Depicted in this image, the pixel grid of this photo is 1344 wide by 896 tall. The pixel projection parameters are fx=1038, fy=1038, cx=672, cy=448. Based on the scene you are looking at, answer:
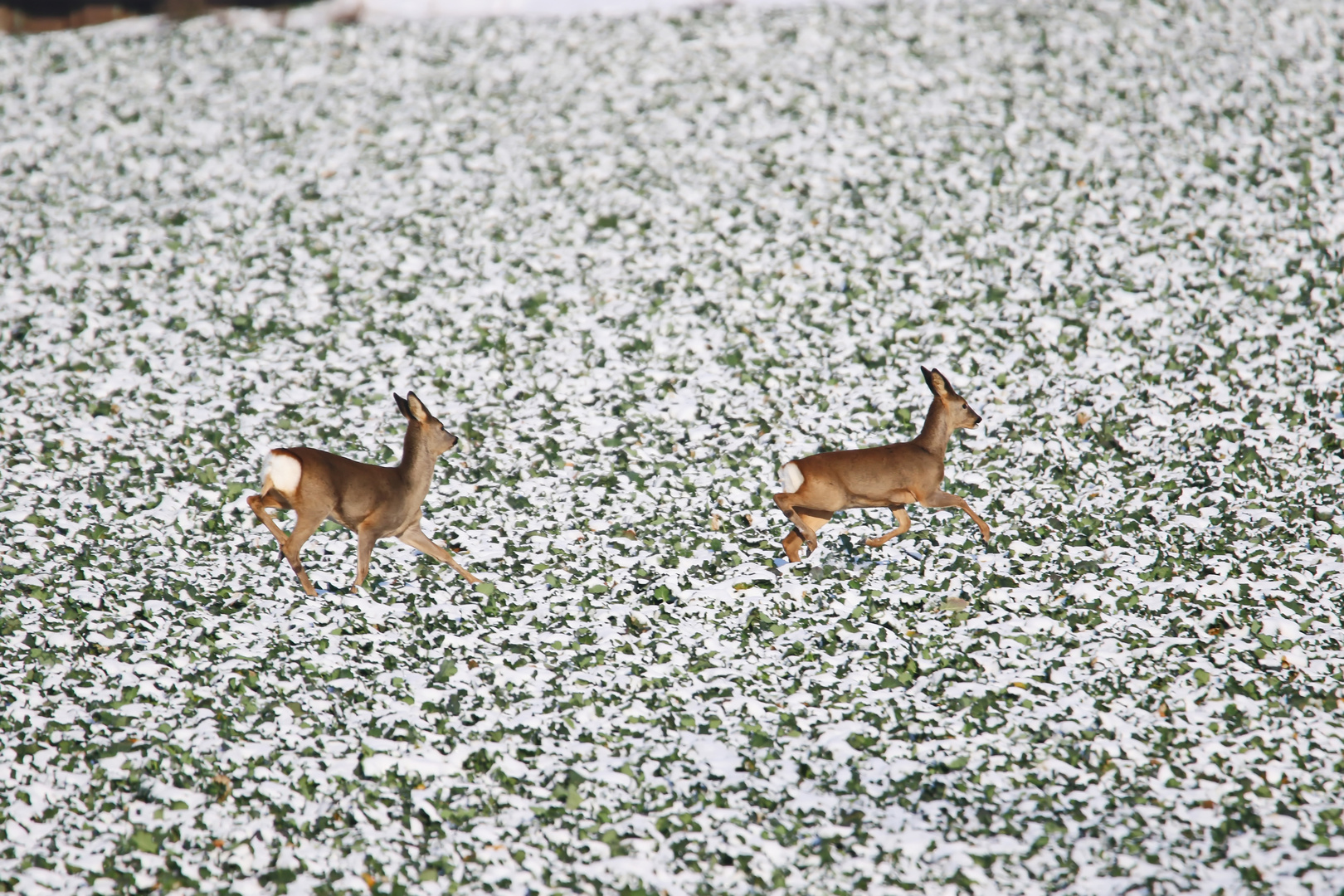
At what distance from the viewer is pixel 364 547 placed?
4.82m

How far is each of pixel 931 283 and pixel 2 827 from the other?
618 centimetres

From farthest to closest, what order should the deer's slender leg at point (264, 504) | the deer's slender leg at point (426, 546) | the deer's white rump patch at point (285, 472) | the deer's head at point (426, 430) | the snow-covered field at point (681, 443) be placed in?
the deer's slender leg at point (426, 546)
the deer's head at point (426, 430)
the deer's slender leg at point (264, 504)
the deer's white rump patch at point (285, 472)
the snow-covered field at point (681, 443)

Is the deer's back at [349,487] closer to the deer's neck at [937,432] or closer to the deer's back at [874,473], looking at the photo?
the deer's back at [874,473]

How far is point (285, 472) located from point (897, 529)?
2.95 metres

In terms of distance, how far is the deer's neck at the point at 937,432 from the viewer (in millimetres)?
5055

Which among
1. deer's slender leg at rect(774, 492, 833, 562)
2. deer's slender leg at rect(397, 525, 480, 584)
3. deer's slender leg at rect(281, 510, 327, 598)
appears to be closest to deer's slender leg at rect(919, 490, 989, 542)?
deer's slender leg at rect(774, 492, 833, 562)

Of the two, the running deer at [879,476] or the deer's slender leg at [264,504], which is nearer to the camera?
the deer's slender leg at [264,504]

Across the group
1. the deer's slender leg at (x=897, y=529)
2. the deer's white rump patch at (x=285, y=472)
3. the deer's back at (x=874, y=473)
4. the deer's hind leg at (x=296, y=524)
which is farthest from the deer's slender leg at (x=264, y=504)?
the deer's slender leg at (x=897, y=529)

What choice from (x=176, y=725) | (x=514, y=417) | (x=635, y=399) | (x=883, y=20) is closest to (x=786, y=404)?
(x=635, y=399)

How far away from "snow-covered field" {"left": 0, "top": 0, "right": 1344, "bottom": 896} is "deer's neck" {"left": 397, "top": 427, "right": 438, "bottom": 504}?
24.0 inches

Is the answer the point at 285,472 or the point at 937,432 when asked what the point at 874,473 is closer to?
the point at 937,432

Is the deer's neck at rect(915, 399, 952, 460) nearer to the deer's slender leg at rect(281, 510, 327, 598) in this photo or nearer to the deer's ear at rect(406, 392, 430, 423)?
the deer's ear at rect(406, 392, 430, 423)

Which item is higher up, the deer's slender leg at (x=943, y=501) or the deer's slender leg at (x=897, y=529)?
the deer's slender leg at (x=943, y=501)

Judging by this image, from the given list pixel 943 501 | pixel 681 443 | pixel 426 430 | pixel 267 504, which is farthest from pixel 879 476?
pixel 267 504
